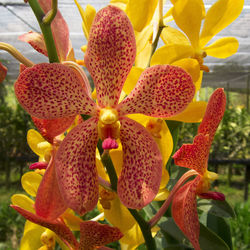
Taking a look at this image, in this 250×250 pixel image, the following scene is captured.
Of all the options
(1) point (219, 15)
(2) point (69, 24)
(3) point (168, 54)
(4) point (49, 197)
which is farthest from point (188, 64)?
(2) point (69, 24)

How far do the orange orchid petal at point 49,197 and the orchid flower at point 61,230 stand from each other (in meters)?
0.01

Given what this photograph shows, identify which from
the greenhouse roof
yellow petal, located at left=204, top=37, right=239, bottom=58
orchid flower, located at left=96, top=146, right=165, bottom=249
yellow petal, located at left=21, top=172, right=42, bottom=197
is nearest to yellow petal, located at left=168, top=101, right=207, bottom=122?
orchid flower, located at left=96, top=146, right=165, bottom=249

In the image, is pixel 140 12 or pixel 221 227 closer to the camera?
pixel 140 12

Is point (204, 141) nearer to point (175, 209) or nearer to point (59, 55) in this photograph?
point (175, 209)

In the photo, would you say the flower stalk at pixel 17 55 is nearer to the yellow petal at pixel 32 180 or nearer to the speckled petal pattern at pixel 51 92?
the speckled petal pattern at pixel 51 92

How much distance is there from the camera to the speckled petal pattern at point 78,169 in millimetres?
302

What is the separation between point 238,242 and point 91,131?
6.65ft

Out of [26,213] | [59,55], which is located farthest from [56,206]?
[59,55]

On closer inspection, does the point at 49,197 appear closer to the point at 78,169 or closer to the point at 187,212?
the point at 78,169

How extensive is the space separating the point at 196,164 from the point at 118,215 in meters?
0.15

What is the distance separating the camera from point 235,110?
499 cm

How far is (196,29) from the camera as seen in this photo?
1.51 ft

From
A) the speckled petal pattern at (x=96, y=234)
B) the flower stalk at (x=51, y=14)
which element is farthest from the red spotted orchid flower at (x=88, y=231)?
the flower stalk at (x=51, y=14)

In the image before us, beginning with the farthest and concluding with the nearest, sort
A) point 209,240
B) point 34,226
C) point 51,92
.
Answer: point 34,226
point 209,240
point 51,92
